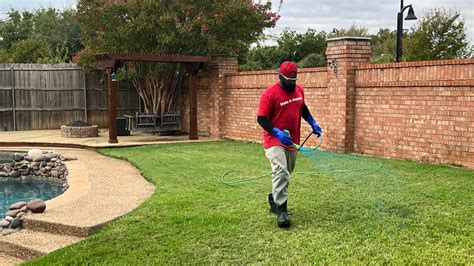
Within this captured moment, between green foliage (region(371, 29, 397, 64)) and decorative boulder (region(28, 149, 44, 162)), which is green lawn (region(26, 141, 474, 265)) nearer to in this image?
decorative boulder (region(28, 149, 44, 162))

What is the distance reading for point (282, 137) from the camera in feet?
17.1

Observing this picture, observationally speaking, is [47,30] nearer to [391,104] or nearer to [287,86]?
[391,104]

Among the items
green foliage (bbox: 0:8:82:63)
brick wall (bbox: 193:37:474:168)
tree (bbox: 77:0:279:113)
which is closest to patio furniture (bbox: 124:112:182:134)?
tree (bbox: 77:0:279:113)

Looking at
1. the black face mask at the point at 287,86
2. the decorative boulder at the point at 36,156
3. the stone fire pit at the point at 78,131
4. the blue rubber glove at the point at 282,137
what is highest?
the black face mask at the point at 287,86

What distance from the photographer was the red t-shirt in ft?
17.9

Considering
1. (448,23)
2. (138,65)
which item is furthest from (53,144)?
(448,23)

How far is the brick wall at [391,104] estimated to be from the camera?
8781 mm

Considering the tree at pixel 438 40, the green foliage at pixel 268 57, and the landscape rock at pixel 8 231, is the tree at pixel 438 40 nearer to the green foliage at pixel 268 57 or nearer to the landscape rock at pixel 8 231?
the green foliage at pixel 268 57

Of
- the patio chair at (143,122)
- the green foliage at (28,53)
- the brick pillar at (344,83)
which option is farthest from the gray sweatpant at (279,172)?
the green foliage at (28,53)

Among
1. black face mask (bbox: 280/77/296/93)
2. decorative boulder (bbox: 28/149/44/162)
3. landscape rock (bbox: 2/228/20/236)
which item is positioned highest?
black face mask (bbox: 280/77/296/93)

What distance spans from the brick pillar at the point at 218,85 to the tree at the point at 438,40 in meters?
10.4

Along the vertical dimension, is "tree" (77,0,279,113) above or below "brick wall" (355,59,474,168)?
above

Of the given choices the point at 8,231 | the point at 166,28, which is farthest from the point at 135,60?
the point at 8,231

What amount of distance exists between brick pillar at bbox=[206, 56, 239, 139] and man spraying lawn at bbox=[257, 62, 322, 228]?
392 inches
